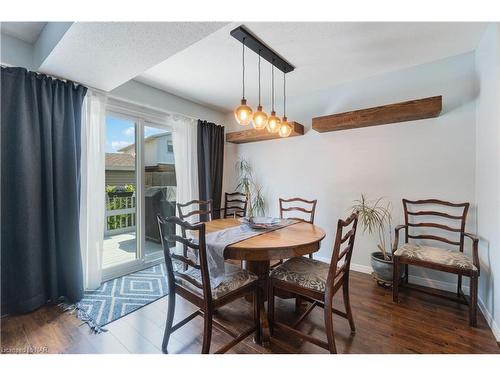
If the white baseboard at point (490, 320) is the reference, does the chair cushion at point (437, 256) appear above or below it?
above

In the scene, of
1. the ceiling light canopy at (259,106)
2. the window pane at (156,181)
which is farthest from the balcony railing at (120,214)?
the ceiling light canopy at (259,106)

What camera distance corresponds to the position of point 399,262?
2074 mm

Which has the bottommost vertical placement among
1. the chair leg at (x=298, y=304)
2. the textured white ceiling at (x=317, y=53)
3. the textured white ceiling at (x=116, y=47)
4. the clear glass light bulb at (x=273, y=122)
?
the chair leg at (x=298, y=304)

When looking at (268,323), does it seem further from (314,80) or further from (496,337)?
(314,80)

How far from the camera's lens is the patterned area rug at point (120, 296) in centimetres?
191

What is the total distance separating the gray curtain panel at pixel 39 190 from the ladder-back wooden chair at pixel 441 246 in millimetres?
3212

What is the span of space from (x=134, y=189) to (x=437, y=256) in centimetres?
345

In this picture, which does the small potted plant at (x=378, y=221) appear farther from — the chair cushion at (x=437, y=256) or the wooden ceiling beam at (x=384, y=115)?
the wooden ceiling beam at (x=384, y=115)

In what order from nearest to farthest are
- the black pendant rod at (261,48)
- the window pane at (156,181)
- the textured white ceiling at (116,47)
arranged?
the textured white ceiling at (116,47) < the black pendant rod at (261,48) < the window pane at (156,181)

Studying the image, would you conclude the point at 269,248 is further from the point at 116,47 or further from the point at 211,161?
the point at 211,161

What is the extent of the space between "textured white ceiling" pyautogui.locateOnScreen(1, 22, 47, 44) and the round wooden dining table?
2.26 metres

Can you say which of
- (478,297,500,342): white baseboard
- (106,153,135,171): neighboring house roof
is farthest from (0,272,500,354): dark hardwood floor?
(106,153,135,171): neighboring house roof

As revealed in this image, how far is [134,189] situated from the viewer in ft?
9.64

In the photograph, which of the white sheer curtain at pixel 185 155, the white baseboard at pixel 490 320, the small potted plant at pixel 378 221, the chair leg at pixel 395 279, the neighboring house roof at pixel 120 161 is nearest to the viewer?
the white baseboard at pixel 490 320
